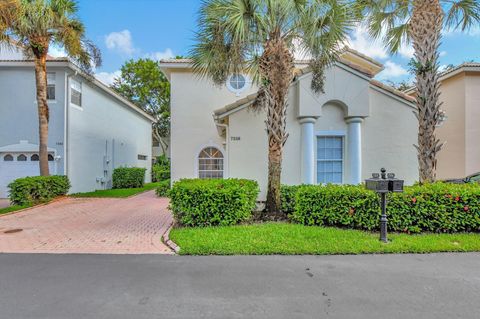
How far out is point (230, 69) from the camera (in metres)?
8.95

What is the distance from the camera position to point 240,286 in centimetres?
418

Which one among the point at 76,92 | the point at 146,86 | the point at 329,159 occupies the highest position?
the point at 146,86

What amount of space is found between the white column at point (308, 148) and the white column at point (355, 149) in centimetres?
143

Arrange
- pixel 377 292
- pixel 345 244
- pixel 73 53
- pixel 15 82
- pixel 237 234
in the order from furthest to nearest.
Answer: pixel 15 82
pixel 73 53
pixel 237 234
pixel 345 244
pixel 377 292

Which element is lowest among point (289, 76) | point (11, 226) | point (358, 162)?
point (11, 226)

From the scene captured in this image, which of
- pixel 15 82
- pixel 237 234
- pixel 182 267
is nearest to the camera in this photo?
pixel 182 267

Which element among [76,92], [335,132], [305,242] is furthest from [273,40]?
[76,92]

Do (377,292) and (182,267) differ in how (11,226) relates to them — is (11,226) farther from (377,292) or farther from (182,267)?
(377,292)

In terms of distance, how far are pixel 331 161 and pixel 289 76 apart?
12.5 ft

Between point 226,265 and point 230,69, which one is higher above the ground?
point 230,69

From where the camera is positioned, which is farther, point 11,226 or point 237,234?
point 11,226

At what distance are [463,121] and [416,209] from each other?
35.5 ft

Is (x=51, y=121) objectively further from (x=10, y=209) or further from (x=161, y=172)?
(x=161, y=172)

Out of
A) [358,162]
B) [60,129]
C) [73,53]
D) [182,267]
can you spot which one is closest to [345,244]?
[182,267]
